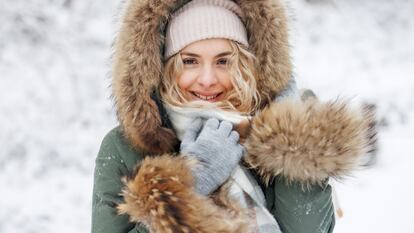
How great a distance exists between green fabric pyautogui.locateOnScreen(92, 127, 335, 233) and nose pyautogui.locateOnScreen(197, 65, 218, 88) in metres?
0.33

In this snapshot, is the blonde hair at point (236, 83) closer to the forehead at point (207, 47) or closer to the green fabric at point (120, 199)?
the forehead at point (207, 47)

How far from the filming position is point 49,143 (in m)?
5.29

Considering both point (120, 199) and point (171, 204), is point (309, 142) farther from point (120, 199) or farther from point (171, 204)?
point (120, 199)

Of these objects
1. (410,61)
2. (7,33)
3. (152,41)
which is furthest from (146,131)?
(410,61)

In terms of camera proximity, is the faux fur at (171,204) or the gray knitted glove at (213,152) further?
the gray knitted glove at (213,152)

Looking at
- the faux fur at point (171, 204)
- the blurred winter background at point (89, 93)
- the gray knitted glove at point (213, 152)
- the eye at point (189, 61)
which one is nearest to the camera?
the faux fur at point (171, 204)

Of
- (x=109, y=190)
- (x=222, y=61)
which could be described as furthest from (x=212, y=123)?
(x=109, y=190)

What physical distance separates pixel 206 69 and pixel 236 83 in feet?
0.39

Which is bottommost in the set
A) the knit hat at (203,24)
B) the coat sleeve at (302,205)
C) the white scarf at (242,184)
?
the coat sleeve at (302,205)

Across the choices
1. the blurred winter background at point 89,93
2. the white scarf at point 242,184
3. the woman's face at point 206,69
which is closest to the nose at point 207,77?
the woman's face at point 206,69

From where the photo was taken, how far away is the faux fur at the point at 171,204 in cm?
167

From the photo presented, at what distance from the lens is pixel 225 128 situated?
1.87 meters

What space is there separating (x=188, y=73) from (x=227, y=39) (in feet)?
0.64

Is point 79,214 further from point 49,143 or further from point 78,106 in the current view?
point 78,106
